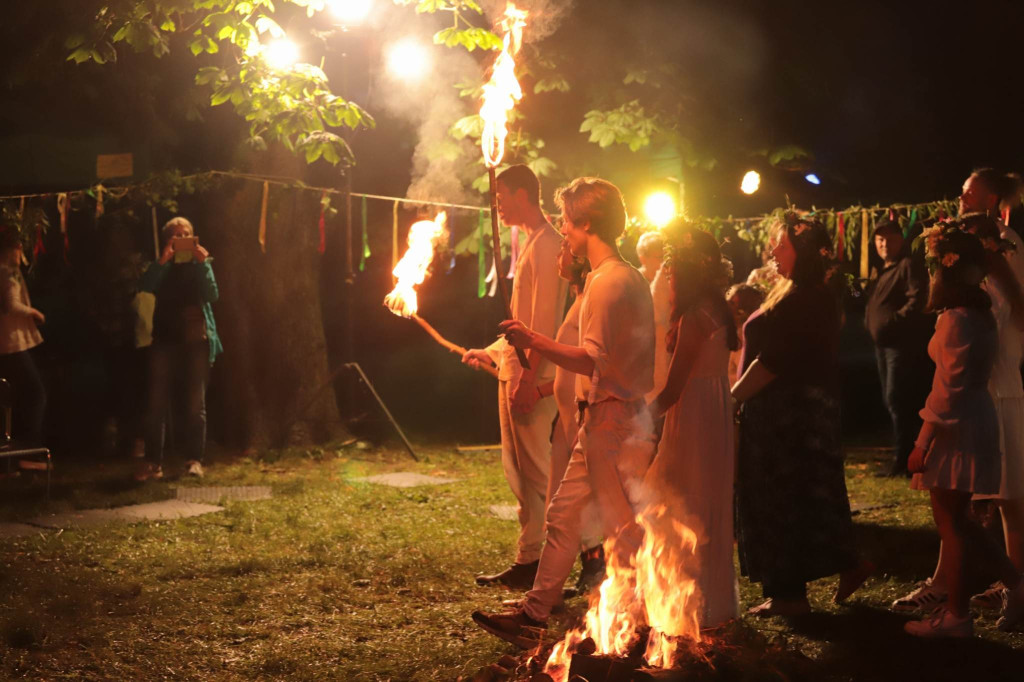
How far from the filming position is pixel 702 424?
5406 millimetres

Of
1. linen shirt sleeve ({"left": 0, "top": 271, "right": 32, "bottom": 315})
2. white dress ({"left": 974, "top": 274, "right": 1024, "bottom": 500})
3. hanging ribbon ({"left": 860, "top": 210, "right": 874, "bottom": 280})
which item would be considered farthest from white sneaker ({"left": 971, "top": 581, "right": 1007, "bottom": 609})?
linen shirt sleeve ({"left": 0, "top": 271, "right": 32, "bottom": 315})

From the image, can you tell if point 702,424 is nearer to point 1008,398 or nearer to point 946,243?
point 946,243

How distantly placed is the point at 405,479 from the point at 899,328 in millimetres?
5404

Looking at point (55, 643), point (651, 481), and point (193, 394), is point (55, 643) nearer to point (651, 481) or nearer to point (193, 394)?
point (651, 481)

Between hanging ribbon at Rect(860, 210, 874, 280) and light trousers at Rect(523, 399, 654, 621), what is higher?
hanging ribbon at Rect(860, 210, 874, 280)

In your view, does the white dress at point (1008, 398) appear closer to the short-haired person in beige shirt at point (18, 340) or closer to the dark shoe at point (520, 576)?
the dark shoe at point (520, 576)

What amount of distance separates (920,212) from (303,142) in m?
6.95

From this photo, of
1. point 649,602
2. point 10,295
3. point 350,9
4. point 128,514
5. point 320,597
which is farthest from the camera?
point 350,9

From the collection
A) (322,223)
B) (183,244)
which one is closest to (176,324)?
(183,244)

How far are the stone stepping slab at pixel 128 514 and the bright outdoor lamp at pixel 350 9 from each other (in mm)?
5138

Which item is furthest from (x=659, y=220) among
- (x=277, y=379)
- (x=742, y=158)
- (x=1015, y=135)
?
(x=1015, y=135)

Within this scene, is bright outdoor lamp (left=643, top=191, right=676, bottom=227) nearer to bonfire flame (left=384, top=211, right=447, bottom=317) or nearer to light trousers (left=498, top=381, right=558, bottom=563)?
bonfire flame (left=384, top=211, right=447, bottom=317)

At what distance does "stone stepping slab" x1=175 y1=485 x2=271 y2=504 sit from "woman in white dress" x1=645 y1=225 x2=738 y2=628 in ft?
16.3

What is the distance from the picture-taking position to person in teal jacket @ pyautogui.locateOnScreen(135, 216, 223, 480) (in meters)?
10.1
